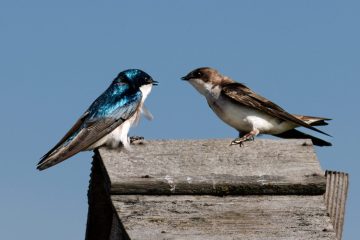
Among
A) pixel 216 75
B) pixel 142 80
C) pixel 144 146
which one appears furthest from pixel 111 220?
pixel 216 75

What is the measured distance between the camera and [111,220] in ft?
17.2

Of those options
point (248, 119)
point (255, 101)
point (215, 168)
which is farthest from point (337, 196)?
point (255, 101)

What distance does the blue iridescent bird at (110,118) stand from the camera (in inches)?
225

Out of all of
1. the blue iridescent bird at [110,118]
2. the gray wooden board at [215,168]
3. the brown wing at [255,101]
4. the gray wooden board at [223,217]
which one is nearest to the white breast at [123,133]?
the blue iridescent bird at [110,118]

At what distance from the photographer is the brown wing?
23.3ft

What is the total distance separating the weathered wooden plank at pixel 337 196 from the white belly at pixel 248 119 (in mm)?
2427

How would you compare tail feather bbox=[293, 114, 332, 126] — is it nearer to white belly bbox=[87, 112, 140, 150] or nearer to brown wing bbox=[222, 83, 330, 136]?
brown wing bbox=[222, 83, 330, 136]

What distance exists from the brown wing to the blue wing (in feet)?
2.82

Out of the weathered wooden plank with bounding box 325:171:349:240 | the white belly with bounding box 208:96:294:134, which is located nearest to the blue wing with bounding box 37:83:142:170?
the white belly with bounding box 208:96:294:134

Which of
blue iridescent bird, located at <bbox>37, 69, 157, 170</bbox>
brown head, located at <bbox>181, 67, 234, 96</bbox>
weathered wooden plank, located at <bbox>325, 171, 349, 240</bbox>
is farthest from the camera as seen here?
brown head, located at <bbox>181, 67, 234, 96</bbox>

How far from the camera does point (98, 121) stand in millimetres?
6324

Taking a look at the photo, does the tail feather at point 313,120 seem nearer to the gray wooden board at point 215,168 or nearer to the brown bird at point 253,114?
the brown bird at point 253,114

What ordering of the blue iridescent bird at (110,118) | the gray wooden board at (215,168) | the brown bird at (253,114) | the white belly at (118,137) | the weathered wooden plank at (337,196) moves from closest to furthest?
the gray wooden board at (215,168), the weathered wooden plank at (337,196), the white belly at (118,137), the blue iridescent bird at (110,118), the brown bird at (253,114)

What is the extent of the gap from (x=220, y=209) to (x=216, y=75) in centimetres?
384
